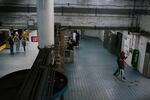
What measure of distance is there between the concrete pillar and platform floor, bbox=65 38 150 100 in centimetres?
238

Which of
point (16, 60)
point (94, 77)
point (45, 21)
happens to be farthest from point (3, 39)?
point (45, 21)

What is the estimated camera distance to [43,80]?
2.41 meters

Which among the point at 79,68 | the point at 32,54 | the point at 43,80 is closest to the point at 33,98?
the point at 43,80

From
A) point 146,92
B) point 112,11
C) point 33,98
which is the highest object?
point 112,11

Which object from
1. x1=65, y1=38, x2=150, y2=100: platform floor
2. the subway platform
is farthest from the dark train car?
x1=65, y1=38, x2=150, y2=100: platform floor

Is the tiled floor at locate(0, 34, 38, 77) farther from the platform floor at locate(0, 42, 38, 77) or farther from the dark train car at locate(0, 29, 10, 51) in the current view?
the dark train car at locate(0, 29, 10, 51)

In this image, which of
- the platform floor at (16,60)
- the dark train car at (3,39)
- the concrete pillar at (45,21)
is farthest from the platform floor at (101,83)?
the dark train car at (3,39)

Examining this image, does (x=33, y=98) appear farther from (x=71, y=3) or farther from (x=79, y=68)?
(x=79, y=68)

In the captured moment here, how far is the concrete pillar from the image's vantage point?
18.4ft

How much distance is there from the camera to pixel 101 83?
845cm

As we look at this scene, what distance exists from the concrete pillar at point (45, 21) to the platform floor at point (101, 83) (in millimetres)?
2384

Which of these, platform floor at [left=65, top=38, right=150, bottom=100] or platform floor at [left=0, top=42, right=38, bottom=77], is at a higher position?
platform floor at [left=0, top=42, right=38, bottom=77]

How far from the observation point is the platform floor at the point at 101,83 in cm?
728

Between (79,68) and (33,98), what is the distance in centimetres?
848
